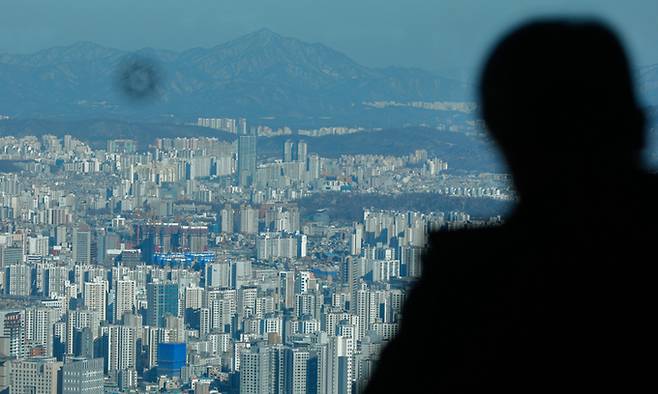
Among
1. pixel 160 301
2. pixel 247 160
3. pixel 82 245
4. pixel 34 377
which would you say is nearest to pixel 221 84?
pixel 247 160

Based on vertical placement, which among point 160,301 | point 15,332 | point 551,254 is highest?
point 551,254

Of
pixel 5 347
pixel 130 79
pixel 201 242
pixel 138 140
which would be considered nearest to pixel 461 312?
pixel 5 347

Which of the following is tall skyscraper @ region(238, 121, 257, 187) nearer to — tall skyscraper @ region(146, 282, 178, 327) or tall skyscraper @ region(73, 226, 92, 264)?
tall skyscraper @ region(73, 226, 92, 264)

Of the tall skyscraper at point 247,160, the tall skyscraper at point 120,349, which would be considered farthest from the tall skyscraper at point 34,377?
the tall skyscraper at point 247,160

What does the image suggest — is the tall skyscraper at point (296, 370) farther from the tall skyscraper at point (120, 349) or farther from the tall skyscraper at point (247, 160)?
the tall skyscraper at point (247, 160)

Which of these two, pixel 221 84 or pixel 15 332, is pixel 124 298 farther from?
pixel 221 84

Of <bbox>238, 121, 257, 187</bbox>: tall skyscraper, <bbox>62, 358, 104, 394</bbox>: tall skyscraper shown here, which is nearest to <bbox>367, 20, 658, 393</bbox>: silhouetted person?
<bbox>62, 358, 104, 394</bbox>: tall skyscraper
